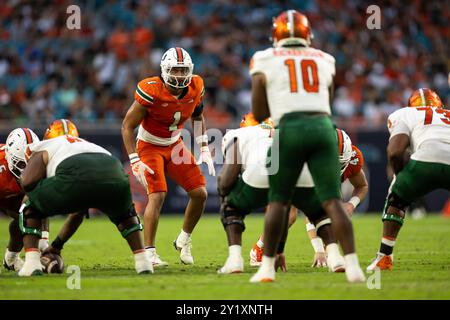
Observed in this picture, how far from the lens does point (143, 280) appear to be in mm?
7508

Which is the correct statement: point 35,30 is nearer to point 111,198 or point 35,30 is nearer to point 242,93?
point 242,93

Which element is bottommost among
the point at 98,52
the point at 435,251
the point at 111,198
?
the point at 435,251

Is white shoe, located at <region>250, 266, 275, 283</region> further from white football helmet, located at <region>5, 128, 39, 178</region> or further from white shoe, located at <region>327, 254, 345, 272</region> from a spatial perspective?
white football helmet, located at <region>5, 128, 39, 178</region>

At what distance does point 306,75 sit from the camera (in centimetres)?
692

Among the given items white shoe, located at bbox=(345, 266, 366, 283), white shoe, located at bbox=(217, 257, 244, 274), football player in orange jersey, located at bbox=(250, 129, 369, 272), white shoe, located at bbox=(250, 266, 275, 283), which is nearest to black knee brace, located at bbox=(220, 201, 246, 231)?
white shoe, located at bbox=(217, 257, 244, 274)

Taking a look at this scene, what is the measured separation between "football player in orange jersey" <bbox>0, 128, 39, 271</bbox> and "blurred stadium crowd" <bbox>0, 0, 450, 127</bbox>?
980 cm

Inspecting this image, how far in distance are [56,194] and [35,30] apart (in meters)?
14.4

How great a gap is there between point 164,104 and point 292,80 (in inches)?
115

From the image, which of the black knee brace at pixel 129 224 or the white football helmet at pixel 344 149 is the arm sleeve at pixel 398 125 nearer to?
the white football helmet at pixel 344 149

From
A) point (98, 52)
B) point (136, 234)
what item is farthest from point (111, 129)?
point (136, 234)

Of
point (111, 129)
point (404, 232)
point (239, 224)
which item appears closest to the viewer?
point (239, 224)

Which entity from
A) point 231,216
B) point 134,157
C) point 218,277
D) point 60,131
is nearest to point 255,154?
point 231,216

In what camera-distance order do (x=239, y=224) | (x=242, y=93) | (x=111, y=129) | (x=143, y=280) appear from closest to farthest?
1. (x=143, y=280)
2. (x=239, y=224)
3. (x=111, y=129)
4. (x=242, y=93)

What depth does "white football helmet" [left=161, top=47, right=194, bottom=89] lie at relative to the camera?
930cm
